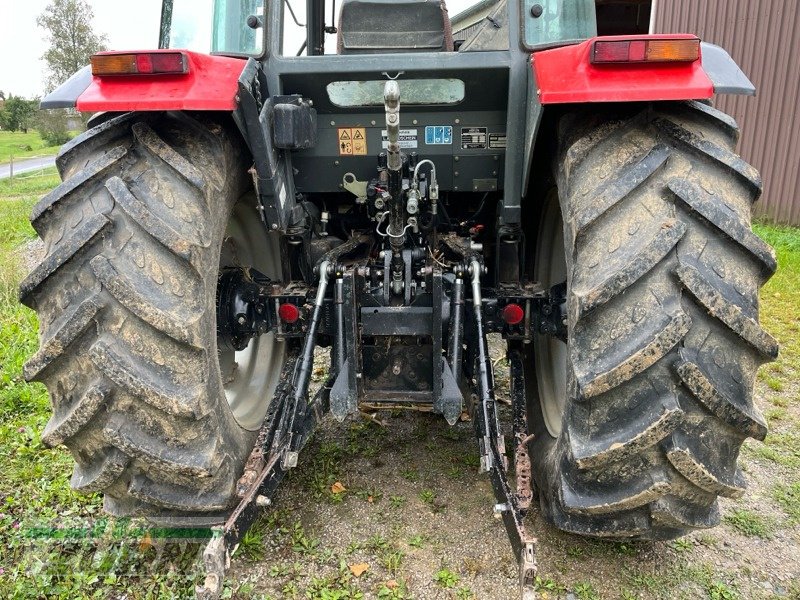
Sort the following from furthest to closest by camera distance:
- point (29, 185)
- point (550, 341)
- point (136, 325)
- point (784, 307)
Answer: point (29, 185)
point (784, 307)
point (550, 341)
point (136, 325)

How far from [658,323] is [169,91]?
5.52 ft

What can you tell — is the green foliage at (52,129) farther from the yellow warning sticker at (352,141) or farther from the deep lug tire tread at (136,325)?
the deep lug tire tread at (136,325)

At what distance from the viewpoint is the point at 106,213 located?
2023 mm

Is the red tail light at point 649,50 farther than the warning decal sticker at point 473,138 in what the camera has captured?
No

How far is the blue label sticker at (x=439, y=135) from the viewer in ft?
8.98

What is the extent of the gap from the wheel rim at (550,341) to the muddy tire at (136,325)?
1545mm

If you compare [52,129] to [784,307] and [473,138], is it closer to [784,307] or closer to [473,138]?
[784,307]

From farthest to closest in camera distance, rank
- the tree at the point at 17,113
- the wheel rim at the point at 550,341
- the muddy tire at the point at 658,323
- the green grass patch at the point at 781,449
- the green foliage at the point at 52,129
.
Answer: the tree at the point at 17,113, the green foliage at the point at 52,129, the green grass patch at the point at 781,449, the wheel rim at the point at 550,341, the muddy tire at the point at 658,323

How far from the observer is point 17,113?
4478 cm

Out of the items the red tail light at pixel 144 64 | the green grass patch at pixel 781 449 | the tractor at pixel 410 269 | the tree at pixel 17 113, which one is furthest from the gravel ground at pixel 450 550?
the tree at pixel 17 113

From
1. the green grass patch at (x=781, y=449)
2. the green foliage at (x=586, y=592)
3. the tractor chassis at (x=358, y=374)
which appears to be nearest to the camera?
the tractor chassis at (x=358, y=374)

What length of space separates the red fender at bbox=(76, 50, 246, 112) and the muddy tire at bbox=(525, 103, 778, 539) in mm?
1179

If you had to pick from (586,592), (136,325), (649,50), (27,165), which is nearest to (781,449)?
(586,592)

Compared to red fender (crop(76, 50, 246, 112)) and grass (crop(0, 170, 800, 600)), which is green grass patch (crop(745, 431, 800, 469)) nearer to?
grass (crop(0, 170, 800, 600))
